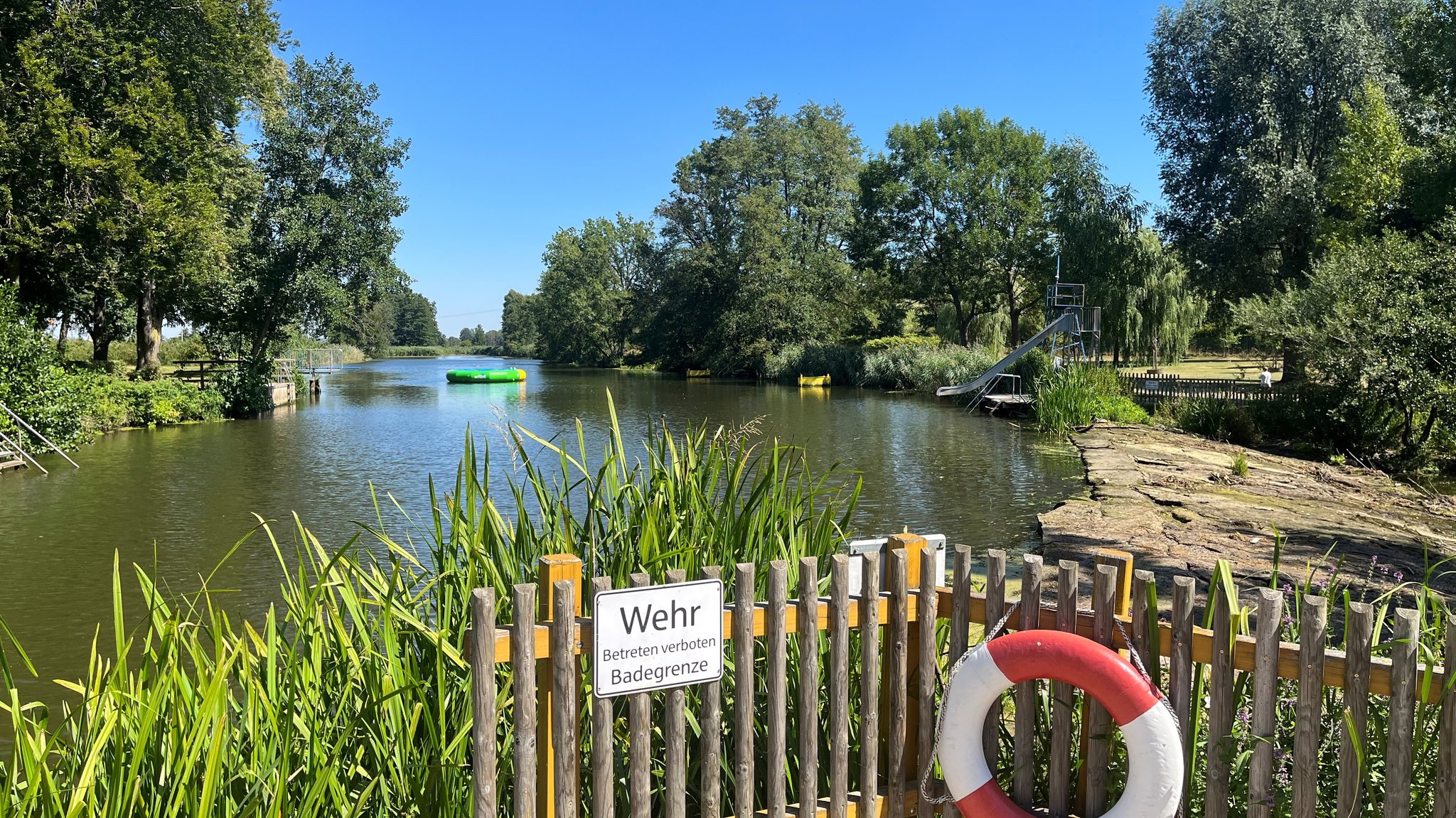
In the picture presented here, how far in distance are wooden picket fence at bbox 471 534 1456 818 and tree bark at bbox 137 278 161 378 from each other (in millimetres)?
24311

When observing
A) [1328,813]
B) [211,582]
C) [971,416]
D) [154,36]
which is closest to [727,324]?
[971,416]

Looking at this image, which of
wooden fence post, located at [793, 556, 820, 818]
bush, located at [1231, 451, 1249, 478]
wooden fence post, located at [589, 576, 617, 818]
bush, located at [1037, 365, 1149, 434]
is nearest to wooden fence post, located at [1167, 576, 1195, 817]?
wooden fence post, located at [793, 556, 820, 818]

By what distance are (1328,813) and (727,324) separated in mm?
45563

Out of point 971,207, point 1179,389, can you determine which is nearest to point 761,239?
point 971,207

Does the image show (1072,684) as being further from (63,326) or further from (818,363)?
(818,363)

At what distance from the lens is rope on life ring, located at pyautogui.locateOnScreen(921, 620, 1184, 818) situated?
2.30 meters

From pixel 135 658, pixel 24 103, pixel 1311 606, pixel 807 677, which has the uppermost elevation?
pixel 24 103

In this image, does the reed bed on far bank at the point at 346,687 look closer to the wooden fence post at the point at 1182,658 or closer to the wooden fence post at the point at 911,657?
the wooden fence post at the point at 911,657

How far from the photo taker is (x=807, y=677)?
2.55 meters

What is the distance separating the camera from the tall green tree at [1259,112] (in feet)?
81.2

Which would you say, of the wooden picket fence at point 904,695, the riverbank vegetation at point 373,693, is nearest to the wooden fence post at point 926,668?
the wooden picket fence at point 904,695

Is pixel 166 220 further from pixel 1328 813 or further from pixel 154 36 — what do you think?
pixel 1328 813

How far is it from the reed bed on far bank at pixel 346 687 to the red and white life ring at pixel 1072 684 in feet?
2.86

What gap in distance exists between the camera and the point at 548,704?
2.32 m
